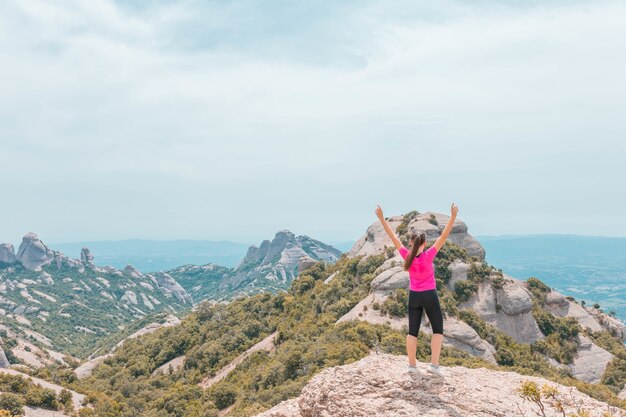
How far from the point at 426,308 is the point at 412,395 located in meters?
1.89

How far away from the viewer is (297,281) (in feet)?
235

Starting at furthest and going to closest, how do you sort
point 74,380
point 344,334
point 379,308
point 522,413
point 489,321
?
1. point 74,380
2. point 489,321
3. point 379,308
4. point 344,334
5. point 522,413

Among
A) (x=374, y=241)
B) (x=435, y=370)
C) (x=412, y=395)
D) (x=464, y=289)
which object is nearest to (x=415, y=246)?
(x=435, y=370)

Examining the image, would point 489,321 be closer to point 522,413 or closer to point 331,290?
point 331,290

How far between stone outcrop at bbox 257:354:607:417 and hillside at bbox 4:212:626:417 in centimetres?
2287

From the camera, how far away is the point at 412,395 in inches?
339

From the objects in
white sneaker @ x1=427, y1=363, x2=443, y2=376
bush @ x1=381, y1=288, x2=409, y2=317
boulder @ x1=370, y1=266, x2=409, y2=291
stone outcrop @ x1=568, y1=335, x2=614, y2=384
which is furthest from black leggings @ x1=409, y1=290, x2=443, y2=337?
stone outcrop @ x1=568, y1=335, x2=614, y2=384

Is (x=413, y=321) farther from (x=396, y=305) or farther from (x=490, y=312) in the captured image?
(x=490, y=312)

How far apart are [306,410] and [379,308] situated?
38394 millimetres

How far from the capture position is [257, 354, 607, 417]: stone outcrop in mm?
8312

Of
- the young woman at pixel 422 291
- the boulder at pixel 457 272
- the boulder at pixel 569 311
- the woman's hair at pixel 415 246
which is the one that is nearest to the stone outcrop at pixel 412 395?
the young woman at pixel 422 291

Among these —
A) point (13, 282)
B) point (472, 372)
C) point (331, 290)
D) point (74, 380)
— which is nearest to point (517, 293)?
point (331, 290)

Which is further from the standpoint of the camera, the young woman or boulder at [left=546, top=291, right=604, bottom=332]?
boulder at [left=546, top=291, right=604, bottom=332]

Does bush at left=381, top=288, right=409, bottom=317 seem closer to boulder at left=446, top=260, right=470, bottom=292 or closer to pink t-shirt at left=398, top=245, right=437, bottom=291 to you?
boulder at left=446, top=260, right=470, bottom=292
